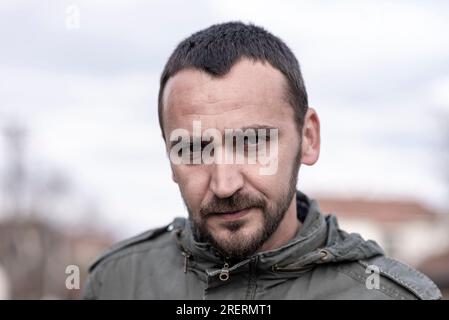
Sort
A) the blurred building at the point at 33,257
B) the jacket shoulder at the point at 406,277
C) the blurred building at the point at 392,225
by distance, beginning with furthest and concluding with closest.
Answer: the blurred building at the point at 392,225
the blurred building at the point at 33,257
the jacket shoulder at the point at 406,277

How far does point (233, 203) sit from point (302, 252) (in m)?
0.38

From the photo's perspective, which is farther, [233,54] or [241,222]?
[233,54]

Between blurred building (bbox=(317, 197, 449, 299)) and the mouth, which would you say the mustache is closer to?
the mouth

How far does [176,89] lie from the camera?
2928 mm

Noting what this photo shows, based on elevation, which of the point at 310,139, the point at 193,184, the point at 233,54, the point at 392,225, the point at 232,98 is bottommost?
the point at 392,225

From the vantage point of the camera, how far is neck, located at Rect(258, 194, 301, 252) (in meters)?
2.95

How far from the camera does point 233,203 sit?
2713 mm

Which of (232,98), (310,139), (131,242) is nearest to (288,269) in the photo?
(310,139)

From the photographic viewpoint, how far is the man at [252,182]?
9.04ft

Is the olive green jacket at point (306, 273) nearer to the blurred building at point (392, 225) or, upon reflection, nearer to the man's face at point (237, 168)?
the man's face at point (237, 168)

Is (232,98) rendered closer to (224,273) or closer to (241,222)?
(241,222)

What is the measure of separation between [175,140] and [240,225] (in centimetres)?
44

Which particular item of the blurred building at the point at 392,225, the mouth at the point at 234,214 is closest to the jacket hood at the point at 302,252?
the mouth at the point at 234,214

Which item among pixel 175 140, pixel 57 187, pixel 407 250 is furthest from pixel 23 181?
pixel 175 140
